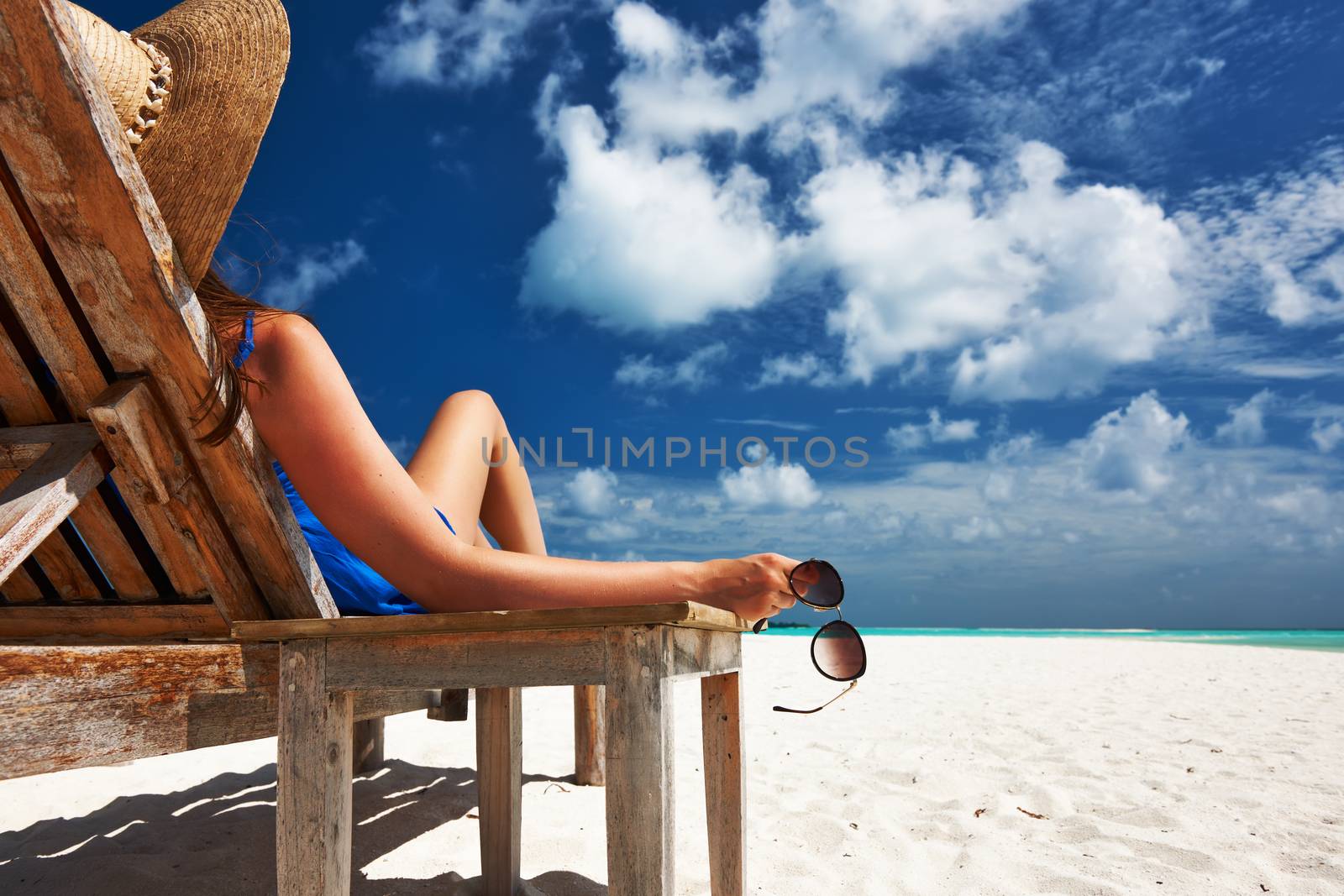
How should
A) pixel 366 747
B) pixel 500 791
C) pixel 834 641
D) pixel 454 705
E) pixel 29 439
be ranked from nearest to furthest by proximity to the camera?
pixel 29 439 → pixel 834 641 → pixel 500 791 → pixel 454 705 → pixel 366 747

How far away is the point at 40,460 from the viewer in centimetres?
139

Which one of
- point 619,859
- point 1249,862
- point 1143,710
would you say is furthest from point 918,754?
point 619,859

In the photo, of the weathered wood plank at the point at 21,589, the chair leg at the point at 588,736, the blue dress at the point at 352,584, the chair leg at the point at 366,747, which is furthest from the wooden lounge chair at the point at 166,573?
the chair leg at the point at 366,747

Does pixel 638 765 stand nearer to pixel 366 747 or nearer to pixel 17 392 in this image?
pixel 17 392

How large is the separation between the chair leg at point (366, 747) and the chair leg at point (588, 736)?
884 millimetres

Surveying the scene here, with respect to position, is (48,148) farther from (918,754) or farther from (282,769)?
(918,754)

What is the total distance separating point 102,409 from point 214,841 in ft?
6.62

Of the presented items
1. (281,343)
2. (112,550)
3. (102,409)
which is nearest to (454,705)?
(112,550)

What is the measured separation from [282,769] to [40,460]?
0.65 metres

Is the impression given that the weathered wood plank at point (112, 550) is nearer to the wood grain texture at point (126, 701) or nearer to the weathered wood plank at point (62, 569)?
the weathered wood plank at point (62, 569)

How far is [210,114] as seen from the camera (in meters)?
1.42

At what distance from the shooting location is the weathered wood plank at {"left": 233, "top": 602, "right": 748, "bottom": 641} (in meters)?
1.21

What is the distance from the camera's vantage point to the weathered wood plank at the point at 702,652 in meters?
1.32

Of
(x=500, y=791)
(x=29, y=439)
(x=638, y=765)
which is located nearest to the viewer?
(x=638, y=765)
